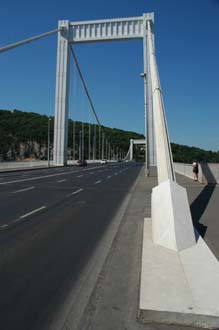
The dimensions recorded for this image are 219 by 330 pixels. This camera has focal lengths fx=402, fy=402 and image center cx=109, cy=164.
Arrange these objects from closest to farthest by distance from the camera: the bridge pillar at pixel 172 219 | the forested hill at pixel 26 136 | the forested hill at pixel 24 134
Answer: the bridge pillar at pixel 172 219
the forested hill at pixel 26 136
the forested hill at pixel 24 134

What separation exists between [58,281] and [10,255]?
5.03ft

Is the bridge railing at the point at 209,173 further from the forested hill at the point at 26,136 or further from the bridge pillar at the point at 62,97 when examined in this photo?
the forested hill at the point at 26,136

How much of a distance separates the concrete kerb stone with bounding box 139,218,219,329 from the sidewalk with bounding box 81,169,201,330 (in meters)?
0.13

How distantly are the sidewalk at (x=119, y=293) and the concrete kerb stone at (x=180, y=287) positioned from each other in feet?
0.43

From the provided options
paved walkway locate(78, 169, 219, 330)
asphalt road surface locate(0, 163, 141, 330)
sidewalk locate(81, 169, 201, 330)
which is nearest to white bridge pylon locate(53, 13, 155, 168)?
asphalt road surface locate(0, 163, 141, 330)

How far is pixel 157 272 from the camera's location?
5.22m

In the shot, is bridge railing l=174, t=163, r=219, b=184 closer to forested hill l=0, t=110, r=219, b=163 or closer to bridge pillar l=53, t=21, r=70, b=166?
bridge pillar l=53, t=21, r=70, b=166

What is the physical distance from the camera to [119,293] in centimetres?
469

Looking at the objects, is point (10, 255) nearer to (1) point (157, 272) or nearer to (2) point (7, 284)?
(2) point (7, 284)

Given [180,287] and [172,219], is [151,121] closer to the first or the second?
[172,219]

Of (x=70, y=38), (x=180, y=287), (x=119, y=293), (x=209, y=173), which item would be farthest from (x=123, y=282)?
(x=70, y=38)

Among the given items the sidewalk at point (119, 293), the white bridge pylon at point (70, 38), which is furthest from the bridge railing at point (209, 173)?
the white bridge pylon at point (70, 38)

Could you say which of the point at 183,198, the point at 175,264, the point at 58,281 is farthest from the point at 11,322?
the point at 183,198

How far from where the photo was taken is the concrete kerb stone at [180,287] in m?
3.87
